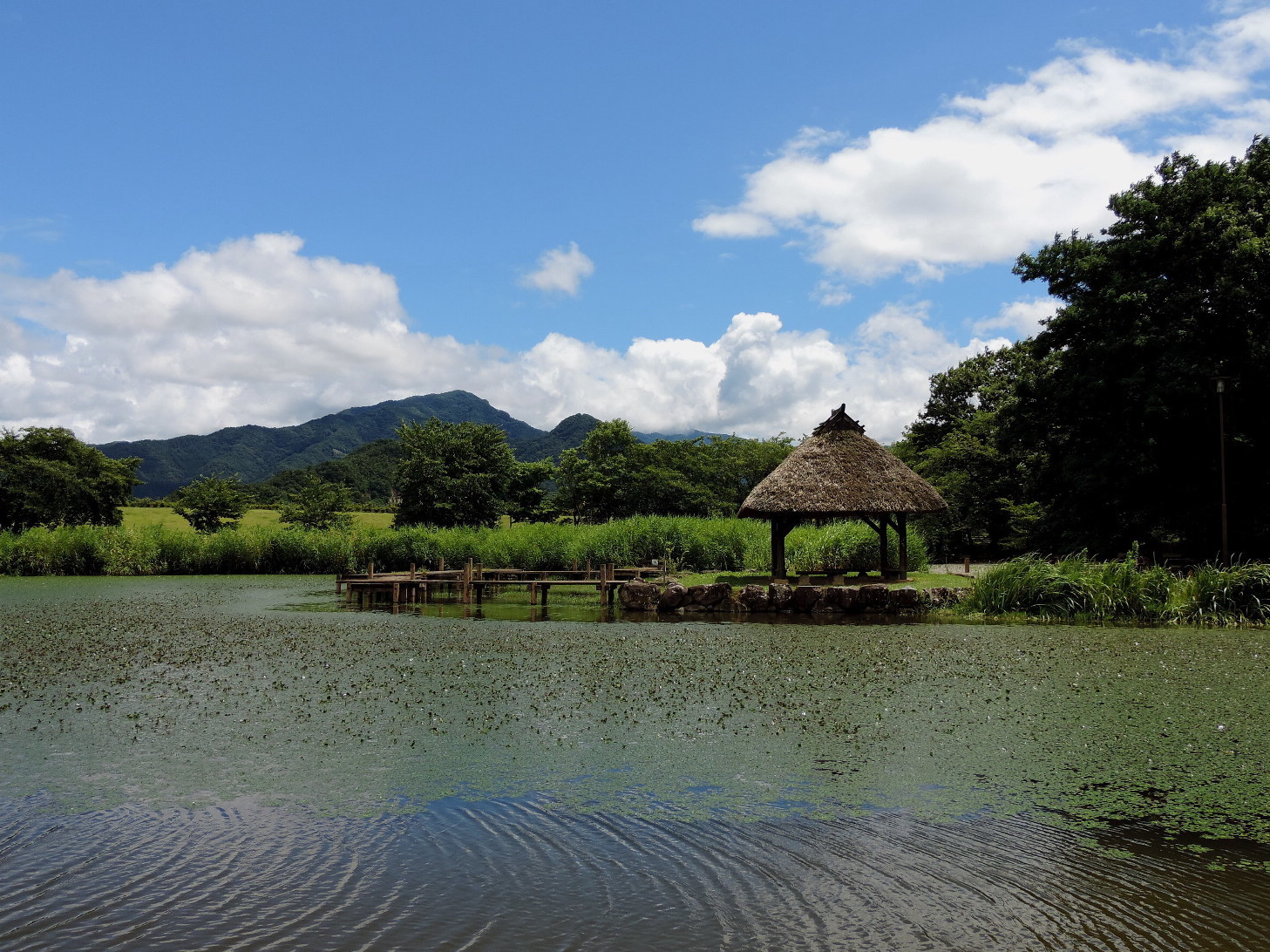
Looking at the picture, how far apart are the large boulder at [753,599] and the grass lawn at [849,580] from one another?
79 cm

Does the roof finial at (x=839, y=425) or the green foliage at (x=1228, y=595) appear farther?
the roof finial at (x=839, y=425)

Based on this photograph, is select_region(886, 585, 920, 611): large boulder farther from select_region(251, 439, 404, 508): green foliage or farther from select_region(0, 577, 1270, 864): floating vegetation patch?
select_region(251, 439, 404, 508): green foliage

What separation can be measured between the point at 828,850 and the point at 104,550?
33.5 meters

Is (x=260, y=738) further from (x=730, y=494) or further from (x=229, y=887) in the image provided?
(x=730, y=494)

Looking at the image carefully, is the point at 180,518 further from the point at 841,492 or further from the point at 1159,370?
the point at 1159,370

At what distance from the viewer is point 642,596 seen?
1991 cm

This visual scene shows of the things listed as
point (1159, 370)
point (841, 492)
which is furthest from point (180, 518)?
point (1159, 370)

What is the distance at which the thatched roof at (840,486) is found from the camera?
786 inches

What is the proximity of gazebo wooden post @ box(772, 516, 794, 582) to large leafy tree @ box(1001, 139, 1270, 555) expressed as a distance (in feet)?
25.3

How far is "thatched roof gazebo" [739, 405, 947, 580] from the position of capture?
1998cm

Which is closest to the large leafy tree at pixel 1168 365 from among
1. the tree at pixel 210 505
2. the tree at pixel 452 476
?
the tree at pixel 452 476

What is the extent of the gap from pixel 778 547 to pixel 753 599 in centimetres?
241

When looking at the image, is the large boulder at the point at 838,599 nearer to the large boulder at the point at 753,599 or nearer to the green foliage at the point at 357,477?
the large boulder at the point at 753,599

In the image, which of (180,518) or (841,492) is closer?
(841,492)
